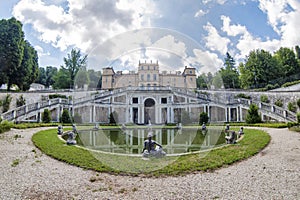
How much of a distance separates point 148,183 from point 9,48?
31213 mm

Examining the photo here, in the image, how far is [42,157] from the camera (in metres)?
7.21

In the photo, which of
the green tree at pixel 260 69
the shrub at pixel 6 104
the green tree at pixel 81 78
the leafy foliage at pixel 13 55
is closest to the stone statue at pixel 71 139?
the green tree at pixel 81 78

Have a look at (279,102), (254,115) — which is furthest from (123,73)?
(279,102)

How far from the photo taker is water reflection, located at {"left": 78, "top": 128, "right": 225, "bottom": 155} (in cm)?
441

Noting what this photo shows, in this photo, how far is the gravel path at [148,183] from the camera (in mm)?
4328

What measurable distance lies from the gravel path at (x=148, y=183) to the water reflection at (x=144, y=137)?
32.8 inches

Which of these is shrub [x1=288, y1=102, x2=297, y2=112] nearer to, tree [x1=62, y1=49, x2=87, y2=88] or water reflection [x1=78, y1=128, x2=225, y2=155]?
water reflection [x1=78, y1=128, x2=225, y2=155]

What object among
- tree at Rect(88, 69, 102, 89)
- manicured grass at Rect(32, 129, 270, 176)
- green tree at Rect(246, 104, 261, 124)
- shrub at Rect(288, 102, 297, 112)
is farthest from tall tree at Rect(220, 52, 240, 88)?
tree at Rect(88, 69, 102, 89)

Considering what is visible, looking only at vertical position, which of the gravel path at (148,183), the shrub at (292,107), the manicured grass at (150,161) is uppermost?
the shrub at (292,107)

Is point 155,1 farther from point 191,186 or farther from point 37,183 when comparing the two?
point 37,183

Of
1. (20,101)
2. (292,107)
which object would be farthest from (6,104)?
(292,107)

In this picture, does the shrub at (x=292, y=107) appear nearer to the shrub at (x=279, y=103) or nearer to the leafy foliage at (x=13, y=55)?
the shrub at (x=279, y=103)

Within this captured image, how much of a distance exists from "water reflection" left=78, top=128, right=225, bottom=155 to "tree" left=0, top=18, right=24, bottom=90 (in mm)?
27422

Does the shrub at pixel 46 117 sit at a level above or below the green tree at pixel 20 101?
below
